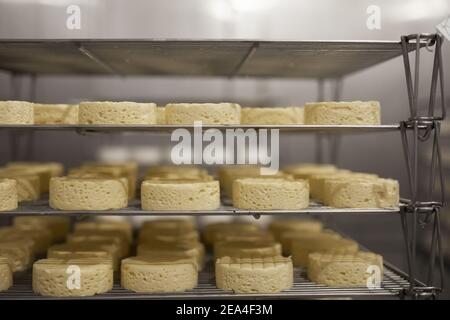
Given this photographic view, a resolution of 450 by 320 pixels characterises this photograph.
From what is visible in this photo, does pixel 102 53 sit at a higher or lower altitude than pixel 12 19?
lower

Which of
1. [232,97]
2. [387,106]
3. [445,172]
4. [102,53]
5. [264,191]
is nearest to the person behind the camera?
[264,191]

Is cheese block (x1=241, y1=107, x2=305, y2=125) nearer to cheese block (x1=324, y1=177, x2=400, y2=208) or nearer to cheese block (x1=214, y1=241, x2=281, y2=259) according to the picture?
cheese block (x1=324, y1=177, x2=400, y2=208)

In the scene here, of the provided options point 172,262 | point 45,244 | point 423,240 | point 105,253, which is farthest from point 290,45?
point 45,244

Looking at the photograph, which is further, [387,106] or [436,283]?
[387,106]

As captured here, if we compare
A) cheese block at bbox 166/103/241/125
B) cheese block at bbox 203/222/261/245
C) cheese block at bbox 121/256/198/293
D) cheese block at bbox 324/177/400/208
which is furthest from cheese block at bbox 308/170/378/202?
cheese block at bbox 121/256/198/293

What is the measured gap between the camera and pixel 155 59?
2.46m

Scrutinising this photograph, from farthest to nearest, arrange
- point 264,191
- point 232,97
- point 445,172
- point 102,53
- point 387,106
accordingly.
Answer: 1. point 232,97
2. point 387,106
3. point 445,172
4. point 102,53
5. point 264,191

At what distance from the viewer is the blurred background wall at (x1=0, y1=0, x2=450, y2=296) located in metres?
3.01

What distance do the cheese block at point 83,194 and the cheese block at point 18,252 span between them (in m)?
0.37

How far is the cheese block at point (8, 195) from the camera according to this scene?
2.06 metres

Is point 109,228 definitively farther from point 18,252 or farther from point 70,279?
point 70,279

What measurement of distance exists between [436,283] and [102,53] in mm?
2026

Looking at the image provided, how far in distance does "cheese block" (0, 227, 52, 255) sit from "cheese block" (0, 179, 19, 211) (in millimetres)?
453

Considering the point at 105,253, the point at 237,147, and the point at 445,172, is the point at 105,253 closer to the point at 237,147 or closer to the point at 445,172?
the point at 237,147
